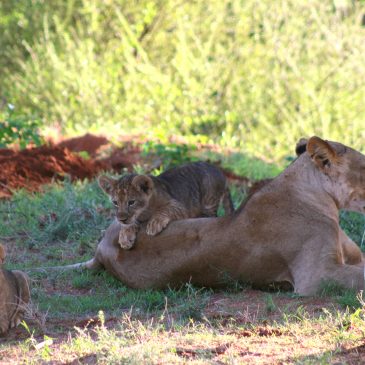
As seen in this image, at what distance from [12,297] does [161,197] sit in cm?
156

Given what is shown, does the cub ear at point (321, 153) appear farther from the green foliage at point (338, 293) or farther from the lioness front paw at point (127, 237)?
the lioness front paw at point (127, 237)

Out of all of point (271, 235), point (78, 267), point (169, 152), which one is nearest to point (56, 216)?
point (78, 267)

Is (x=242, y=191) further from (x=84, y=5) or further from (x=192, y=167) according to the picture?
(x=84, y=5)

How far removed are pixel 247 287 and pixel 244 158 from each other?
231 inches

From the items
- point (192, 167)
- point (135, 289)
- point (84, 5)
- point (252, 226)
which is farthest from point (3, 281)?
point (84, 5)

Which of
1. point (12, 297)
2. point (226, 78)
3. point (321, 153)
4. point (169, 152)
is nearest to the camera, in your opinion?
point (12, 297)

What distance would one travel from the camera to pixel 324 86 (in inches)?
587

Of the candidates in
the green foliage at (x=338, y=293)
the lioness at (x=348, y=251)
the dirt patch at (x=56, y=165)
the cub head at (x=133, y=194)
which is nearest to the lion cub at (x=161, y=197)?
the cub head at (x=133, y=194)

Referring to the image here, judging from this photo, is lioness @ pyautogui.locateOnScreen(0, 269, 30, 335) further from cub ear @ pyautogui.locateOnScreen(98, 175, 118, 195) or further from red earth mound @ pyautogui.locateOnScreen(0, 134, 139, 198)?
red earth mound @ pyautogui.locateOnScreen(0, 134, 139, 198)

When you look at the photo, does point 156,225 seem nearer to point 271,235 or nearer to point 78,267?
point 271,235

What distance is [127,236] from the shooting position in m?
6.21

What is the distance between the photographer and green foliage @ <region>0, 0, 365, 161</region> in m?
14.7

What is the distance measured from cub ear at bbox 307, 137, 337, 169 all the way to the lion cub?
41.0 inches

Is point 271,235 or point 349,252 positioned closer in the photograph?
Result: point 271,235
